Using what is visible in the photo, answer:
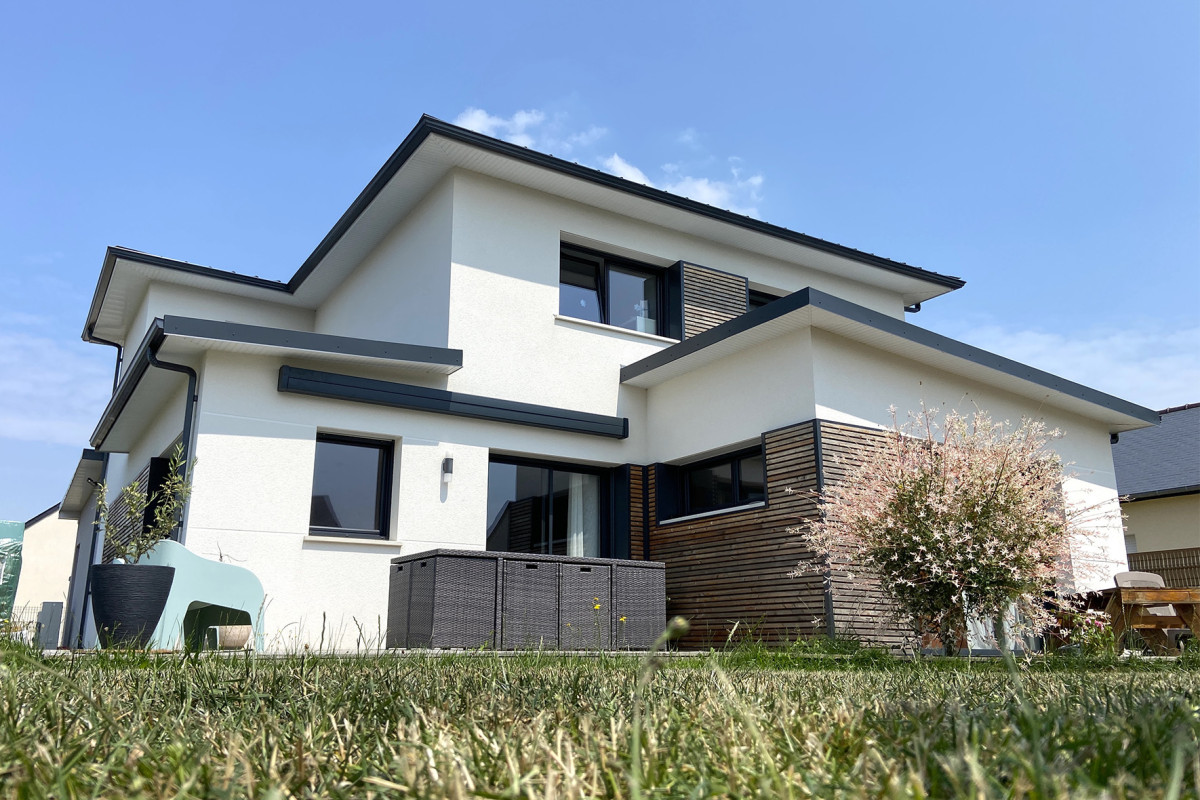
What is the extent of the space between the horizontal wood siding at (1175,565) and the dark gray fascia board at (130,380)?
17.3 metres

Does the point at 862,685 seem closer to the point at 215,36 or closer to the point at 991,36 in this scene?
the point at 991,36

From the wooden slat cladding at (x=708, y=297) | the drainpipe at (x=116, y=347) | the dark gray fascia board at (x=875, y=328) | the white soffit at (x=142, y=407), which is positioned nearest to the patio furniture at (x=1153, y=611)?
the dark gray fascia board at (x=875, y=328)

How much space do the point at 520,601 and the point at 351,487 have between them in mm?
2977

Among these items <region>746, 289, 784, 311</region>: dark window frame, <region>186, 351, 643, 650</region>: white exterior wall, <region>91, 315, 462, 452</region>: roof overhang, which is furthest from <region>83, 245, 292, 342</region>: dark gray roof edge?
<region>746, 289, 784, 311</region>: dark window frame

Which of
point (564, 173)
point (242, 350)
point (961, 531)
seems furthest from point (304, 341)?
point (961, 531)

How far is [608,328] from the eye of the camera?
38.6 ft

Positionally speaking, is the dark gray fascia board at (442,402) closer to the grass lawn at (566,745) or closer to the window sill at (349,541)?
the window sill at (349,541)

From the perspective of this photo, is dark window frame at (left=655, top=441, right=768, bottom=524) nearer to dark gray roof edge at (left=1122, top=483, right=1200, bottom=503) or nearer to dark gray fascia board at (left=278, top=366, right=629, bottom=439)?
dark gray fascia board at (left=278, top=366, right=629, bottom=439)

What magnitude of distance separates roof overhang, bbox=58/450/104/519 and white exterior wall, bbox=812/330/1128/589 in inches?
480

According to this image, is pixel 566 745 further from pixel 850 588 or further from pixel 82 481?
pixel 82 481

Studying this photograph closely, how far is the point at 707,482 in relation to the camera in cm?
1112

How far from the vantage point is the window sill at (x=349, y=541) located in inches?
367

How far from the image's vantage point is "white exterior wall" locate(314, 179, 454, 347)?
433 inches

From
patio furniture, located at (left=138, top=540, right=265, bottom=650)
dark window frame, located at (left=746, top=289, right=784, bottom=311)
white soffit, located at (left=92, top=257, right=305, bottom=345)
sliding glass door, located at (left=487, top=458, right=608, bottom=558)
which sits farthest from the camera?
dark window frame, located at (left=746, top=289, right=784, bottom=311)
